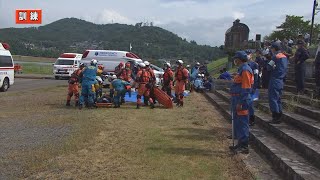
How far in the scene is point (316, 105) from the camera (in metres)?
9.29

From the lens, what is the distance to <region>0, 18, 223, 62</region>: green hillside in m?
76.1

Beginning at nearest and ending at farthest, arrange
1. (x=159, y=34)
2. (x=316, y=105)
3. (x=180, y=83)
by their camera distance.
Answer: (x=316, y=105), (x=180, y=83), (x=159, y=34)

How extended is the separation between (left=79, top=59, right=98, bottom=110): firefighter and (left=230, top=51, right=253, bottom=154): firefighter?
7278mm

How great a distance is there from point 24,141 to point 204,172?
4134 mm

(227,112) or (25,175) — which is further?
(227,112)

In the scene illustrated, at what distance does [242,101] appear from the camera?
7371 millimetres

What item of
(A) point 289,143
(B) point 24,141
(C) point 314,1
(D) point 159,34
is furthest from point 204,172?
(D) point 159,34

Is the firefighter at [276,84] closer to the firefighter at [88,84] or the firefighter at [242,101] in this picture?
the firefighter at [242,101]

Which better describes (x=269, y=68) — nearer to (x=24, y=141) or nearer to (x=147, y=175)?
(x=147, y=175)

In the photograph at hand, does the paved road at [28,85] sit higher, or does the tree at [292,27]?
the tree at [292,27]

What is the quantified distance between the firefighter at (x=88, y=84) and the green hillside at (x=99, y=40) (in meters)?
46.7

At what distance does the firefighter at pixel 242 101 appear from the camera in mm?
7383

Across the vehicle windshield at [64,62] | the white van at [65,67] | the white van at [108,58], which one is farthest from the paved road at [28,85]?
the vehicle windshield at [64,62]

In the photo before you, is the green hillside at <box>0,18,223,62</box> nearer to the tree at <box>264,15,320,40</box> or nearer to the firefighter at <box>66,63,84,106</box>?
the tree at <box>264,15,320,40</box>
